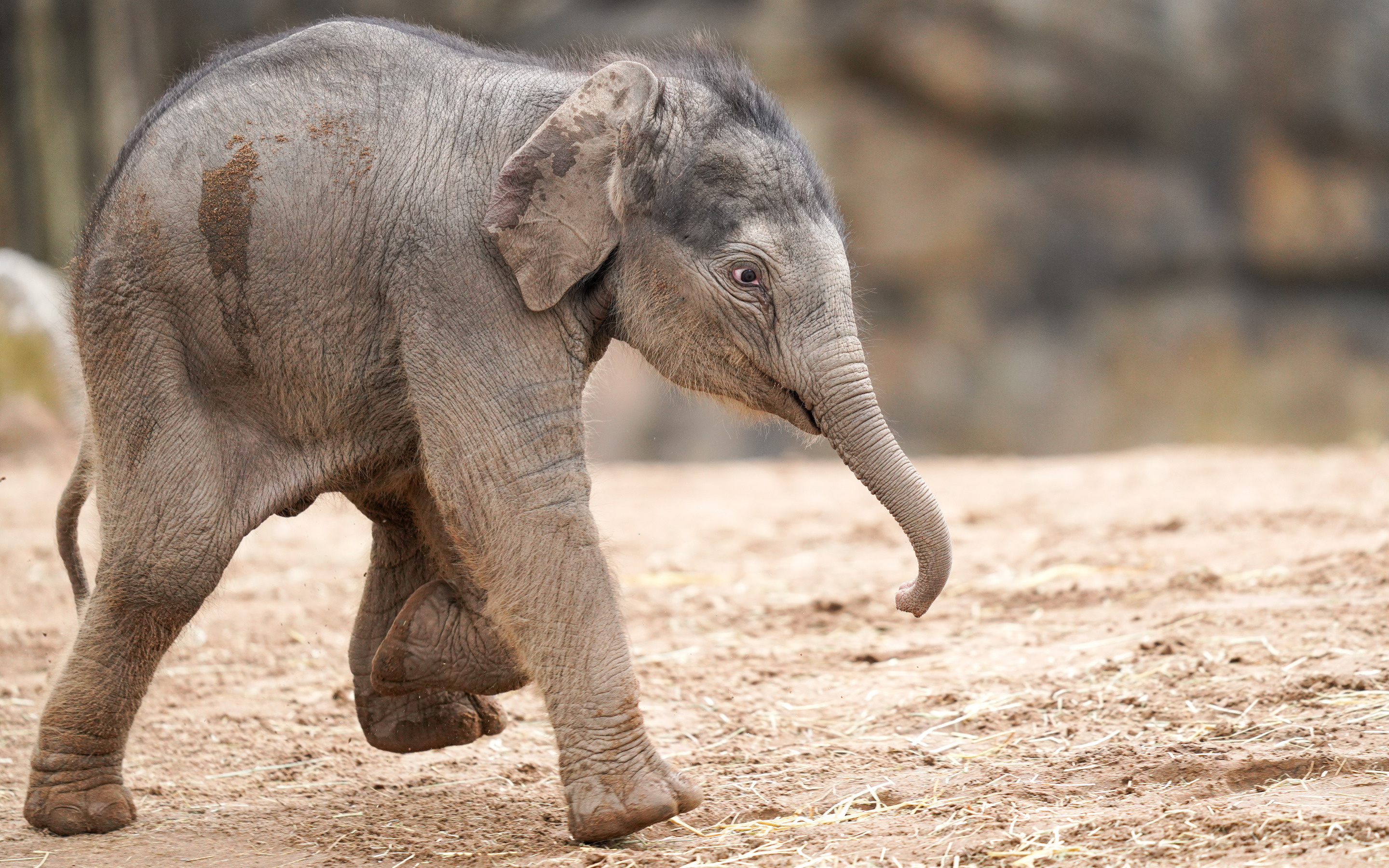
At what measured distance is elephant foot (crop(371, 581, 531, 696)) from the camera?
3973mm

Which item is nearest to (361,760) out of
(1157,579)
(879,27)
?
(1157,579)

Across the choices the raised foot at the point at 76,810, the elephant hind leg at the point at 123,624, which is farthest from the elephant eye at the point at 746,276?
the raised foot at the point at 76,810

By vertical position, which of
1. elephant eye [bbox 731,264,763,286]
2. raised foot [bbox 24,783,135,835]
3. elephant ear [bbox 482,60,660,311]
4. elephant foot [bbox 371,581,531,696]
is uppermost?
elephant ear [bbox 482,60,660,311]

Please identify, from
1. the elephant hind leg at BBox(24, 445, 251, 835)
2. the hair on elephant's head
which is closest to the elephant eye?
the hair on elephant's head

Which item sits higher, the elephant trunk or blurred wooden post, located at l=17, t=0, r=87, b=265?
blurred wooden post, located at l=17, t=0, r=87, b=265

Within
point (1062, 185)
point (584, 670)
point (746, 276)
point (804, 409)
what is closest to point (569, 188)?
point (746, 276)

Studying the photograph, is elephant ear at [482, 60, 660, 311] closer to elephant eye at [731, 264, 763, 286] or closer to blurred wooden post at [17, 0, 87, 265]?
elephant eye at [731, 264, 763, 286]

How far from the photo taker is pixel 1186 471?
31.2 feet

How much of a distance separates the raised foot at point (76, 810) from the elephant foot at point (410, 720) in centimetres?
74

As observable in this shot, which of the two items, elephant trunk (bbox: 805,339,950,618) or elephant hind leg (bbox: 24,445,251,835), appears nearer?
elephant trunk (bbox: 805,339,950,618)

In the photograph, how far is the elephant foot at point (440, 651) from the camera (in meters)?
3.97

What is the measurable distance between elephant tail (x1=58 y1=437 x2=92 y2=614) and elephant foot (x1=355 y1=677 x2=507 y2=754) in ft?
3.01

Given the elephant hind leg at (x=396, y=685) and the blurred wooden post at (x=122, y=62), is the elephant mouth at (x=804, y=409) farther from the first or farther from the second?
the blurred wooden post at (x=122, y=62)

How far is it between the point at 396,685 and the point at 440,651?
0.53 ft
